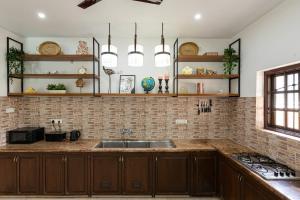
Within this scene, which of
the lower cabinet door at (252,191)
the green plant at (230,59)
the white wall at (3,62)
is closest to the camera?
the lower cabinet door at (252,191)

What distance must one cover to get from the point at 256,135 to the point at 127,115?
2051 millimetres

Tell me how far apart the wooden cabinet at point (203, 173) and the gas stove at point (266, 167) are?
50cm

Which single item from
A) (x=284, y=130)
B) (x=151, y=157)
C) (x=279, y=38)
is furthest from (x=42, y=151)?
(x=279, y=38)

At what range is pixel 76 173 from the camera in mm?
3123

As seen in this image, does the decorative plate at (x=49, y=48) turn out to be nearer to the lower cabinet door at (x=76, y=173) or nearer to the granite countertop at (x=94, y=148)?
the granite countertop at (x=94, y=148)

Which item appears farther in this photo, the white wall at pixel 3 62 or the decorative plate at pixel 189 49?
the decorative plate at pixel 189 49

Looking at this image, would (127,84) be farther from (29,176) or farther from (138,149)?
(29,176)

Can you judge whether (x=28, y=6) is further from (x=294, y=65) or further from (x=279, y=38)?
(x=294, y=65)

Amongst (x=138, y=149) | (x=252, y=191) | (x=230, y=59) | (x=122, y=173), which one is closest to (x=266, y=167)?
→ (x=252, y=191)

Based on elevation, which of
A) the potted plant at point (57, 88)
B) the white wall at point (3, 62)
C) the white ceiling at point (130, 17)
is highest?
the white ceiling at point (130, 17)

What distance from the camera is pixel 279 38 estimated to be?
2428 millimetres

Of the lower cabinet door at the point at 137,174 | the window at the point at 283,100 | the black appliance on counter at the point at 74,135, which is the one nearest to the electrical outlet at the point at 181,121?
the lower cabinet door at the point at 137,174

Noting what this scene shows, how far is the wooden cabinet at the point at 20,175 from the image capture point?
122 inches

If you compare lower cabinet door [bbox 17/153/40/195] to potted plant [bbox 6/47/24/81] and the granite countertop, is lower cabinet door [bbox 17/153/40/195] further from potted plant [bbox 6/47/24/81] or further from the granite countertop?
potted plant [bbox 6/47/24/81]
